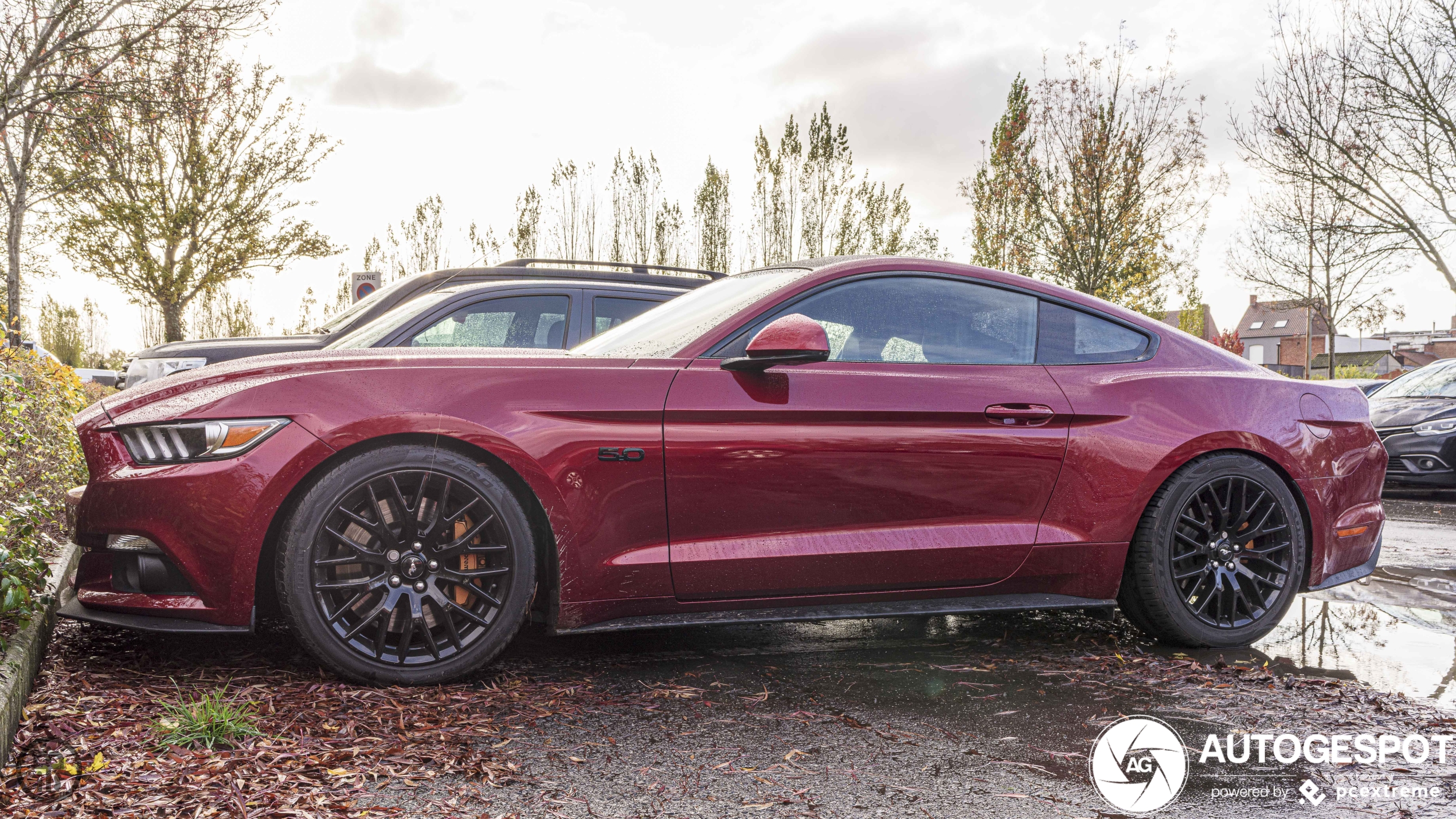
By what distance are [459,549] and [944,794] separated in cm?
164

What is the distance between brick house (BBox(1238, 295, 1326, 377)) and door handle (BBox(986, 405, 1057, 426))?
85.5 meters

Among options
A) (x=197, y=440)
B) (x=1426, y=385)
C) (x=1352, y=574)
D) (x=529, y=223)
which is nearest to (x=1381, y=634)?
(x=1352, y=574)

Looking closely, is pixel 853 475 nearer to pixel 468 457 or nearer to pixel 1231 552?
pixel 468 457

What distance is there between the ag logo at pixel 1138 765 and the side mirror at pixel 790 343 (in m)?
1.49

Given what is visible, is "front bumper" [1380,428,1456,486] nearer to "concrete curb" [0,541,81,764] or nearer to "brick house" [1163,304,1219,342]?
"concrete curb" [0,541,81,764]

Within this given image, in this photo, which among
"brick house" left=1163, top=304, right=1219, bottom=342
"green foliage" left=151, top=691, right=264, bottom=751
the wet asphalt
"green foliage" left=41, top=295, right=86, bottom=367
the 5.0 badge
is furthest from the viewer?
"brick house" left=1163, top=304, right=1219, bottom=342

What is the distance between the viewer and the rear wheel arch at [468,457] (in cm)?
321

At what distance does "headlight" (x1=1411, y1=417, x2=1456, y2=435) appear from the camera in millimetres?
10281

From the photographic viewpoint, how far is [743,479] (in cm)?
347

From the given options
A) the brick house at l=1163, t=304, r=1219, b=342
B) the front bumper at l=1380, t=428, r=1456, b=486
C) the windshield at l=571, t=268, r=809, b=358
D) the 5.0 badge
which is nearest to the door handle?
the windshield at l=571, t=268, r=809, b=358

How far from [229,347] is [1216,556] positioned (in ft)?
21.9

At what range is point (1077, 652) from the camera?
4.06m

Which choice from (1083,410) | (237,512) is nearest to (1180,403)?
(1083,410)

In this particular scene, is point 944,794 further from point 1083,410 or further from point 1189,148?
point 1189,148
